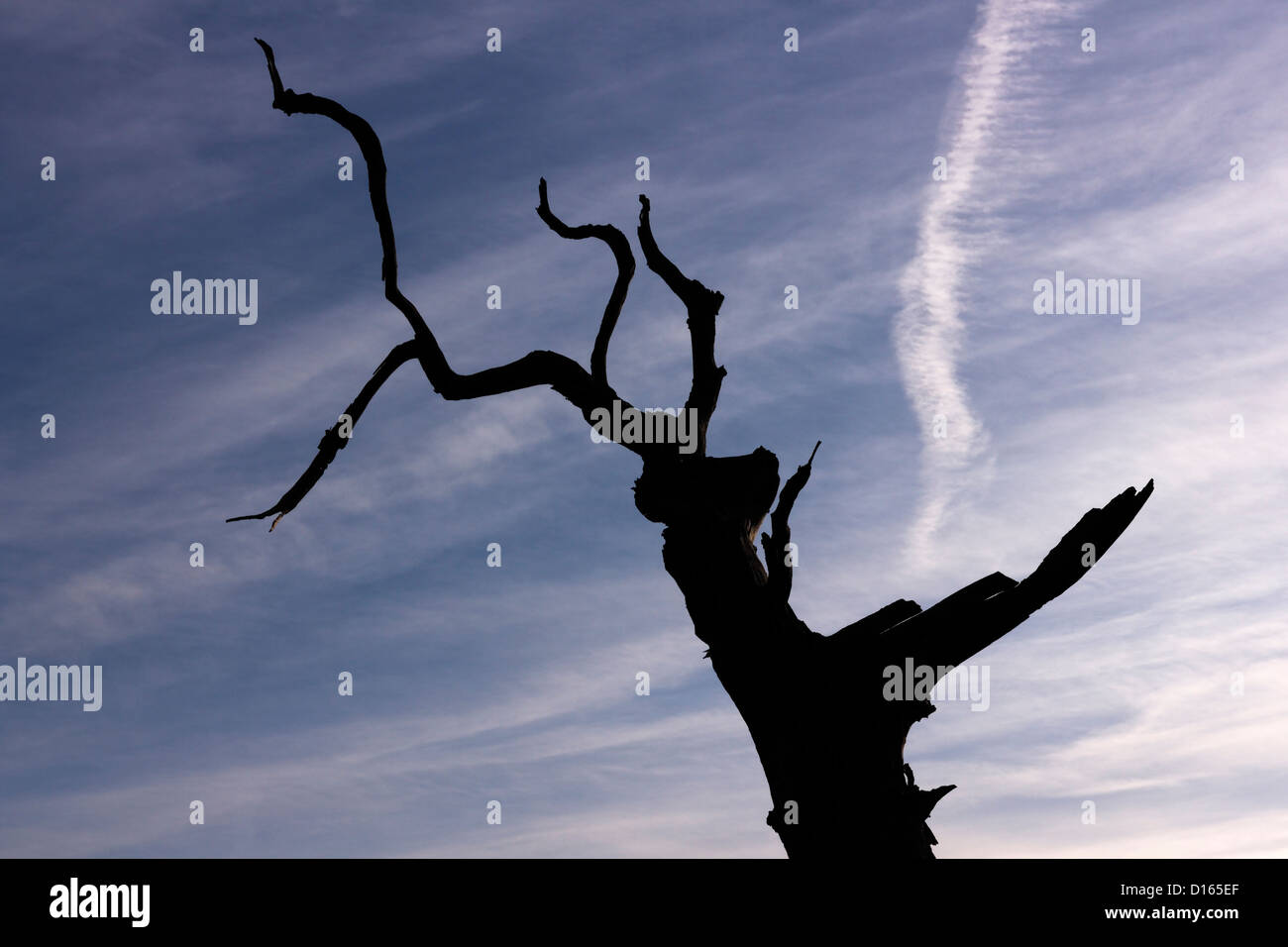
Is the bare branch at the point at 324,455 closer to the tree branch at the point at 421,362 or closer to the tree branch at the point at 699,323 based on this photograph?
the tree branch at the point at 421,362

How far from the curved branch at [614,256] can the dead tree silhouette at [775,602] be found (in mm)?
18

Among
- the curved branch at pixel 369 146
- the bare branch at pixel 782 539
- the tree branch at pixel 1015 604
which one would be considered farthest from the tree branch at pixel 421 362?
the tree branch at pixel 1015 604

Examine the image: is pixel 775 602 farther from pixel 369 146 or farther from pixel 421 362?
pixel 369 146

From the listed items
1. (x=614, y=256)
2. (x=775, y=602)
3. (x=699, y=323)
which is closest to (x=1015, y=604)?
(x=775, y=602)

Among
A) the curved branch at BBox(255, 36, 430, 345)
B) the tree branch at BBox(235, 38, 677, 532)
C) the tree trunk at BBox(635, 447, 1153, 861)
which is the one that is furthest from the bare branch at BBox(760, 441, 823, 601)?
the curved branch at BBox(255, 36, 430, 345)

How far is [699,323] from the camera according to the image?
7.17 meters

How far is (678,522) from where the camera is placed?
6.69 metres

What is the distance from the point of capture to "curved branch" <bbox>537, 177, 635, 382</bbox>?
7.25 m

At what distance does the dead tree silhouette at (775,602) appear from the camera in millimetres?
5832

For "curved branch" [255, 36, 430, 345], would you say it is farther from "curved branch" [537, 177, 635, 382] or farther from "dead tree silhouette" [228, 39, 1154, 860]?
"curved branch" [537, 177, 635, 382]

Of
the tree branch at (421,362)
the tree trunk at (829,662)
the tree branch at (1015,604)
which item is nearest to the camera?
the tree trunk at (829,662)
